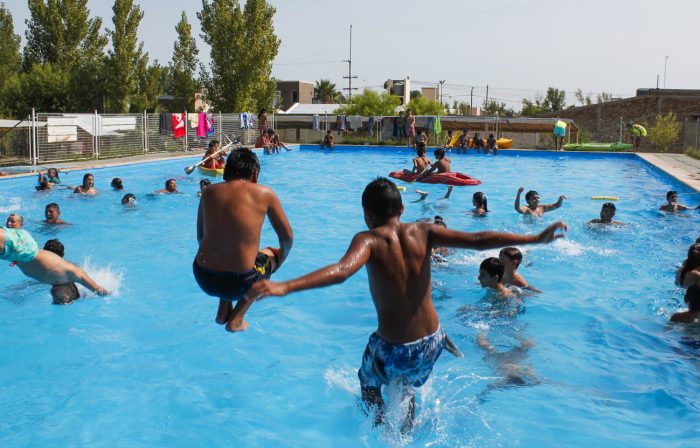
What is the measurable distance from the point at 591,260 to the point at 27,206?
37.2 feet

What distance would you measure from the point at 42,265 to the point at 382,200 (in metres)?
4.76

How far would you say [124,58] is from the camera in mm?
31906

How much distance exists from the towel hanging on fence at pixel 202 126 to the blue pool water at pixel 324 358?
1769 centimetres

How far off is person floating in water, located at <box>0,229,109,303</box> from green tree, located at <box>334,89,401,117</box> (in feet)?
125

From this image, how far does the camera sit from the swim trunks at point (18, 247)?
19.7 feet

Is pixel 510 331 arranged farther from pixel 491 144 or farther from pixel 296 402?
pixel 491 144

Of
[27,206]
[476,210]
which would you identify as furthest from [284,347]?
[27,206]

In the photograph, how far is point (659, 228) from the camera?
1283cm

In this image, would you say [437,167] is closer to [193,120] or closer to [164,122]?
[164,122]

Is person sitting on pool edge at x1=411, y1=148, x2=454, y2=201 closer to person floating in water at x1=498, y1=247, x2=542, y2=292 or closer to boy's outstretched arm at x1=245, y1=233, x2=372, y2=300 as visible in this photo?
person floating in water at x1=498, y1=247, x2=542, y2=292

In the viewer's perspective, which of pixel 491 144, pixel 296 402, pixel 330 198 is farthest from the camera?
pixel 491 144

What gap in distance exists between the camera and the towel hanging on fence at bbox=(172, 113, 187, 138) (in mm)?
27422

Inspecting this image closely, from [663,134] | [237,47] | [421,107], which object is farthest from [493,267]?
[421,107]

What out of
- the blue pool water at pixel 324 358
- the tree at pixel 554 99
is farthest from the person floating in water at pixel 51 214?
the tree at pixel 554 99
